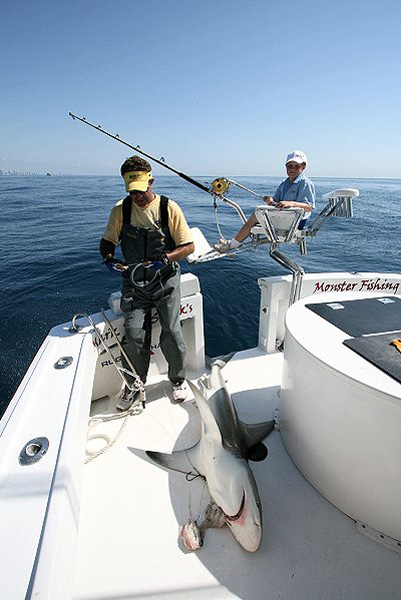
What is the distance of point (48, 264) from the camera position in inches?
341

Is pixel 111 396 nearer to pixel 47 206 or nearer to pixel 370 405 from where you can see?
pixel 370 405

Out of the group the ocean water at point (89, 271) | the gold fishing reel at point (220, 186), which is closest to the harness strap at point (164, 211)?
the ocean water at point (89, 271)

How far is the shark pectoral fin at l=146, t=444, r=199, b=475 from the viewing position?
2357 millimetres

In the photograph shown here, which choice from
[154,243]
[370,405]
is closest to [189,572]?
[370,405]

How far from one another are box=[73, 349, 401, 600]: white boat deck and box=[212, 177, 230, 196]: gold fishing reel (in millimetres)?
3136

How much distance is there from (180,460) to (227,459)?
0.57m

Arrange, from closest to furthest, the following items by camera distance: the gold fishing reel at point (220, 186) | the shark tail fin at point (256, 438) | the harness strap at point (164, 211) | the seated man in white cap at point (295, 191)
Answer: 1. the shark tail fin at point (256, 438)
2. the harness strap at point (164, 211)
3. the seated man in white cap at point (295, 191)
4. the gold fishing reel at point (220, 186)

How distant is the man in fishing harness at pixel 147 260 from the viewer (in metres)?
2.85

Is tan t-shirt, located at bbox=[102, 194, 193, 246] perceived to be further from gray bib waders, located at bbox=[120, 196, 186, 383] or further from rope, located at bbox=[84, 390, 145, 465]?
rope, located at bbox=[84, 390, 145, 465]

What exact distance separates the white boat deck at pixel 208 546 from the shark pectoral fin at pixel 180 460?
0.18ft

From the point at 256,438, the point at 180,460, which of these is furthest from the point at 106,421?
the point at 256,438

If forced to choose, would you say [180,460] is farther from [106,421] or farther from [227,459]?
[106,421]

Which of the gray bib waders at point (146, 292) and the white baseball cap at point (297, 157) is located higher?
the white baseball cap at point (297, 157)

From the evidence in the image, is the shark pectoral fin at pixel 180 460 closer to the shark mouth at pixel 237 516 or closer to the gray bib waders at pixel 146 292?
the shark mouth at pixel 237 516
